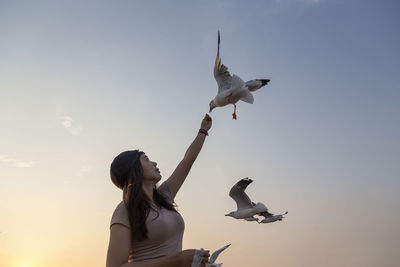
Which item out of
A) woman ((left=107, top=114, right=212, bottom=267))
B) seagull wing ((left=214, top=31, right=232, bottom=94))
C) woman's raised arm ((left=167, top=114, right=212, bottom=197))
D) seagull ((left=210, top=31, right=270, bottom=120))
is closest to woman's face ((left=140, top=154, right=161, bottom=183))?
woman ((left=107, top=114, right=212, bottom=267))

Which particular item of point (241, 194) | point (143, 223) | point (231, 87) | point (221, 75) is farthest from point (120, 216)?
point (221, 75)

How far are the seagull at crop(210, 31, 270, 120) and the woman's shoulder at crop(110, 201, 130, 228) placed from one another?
3621 mm

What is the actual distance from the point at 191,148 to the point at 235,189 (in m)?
2.81

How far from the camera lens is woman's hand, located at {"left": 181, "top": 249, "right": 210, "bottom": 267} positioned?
6.75ft

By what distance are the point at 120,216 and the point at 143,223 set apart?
0.14 meters

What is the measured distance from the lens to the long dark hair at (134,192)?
236 cm

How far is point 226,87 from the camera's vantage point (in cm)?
704

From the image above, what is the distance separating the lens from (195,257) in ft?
6.76

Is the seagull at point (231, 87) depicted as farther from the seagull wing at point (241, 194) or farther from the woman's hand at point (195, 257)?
the woman's hand at point (195, 257)

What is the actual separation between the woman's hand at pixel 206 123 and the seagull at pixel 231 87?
7.67ft

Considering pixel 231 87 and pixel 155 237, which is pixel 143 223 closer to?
pixel 155 237

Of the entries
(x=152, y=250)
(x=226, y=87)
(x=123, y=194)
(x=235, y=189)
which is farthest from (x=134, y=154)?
(x=226, y=87)

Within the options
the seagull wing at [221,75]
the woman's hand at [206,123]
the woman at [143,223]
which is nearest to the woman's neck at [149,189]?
the woman at [143,223]

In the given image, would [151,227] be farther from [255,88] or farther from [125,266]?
[255,88]
